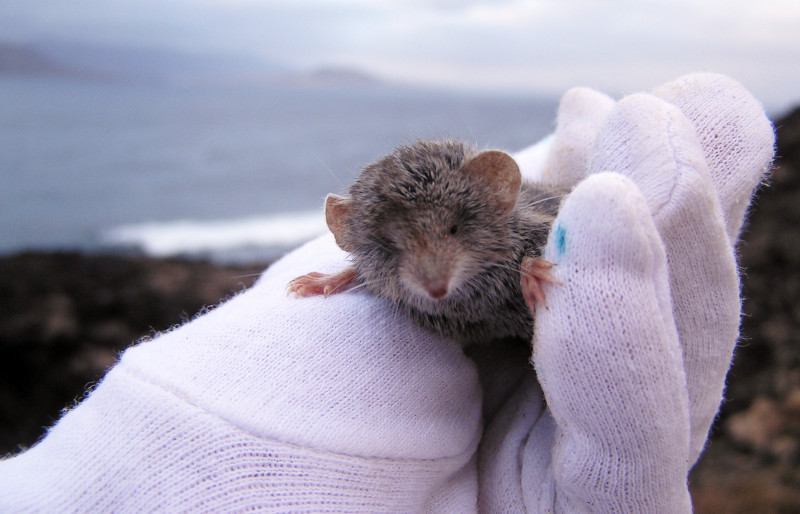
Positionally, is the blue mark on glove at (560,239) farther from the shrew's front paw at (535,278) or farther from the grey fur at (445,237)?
the grey fur at (445,237)

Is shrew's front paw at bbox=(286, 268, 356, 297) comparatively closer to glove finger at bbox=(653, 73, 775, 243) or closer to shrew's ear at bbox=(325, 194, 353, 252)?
shrew's ear at bbox=(325, 194, 353, 252)

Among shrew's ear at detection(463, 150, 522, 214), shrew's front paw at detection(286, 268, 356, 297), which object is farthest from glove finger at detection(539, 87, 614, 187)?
shrew's front paw at detection(286, 268, 356, 297)

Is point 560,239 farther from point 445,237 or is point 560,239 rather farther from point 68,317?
point 68,317

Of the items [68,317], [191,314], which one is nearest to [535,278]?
[191,314]

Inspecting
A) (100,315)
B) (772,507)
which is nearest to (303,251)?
(772,507)

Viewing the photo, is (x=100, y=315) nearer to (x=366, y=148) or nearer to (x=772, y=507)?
(x=366, y=148)

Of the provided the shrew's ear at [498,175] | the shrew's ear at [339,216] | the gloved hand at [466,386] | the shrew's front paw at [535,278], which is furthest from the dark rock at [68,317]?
the shrew's front paw at [535,278]
